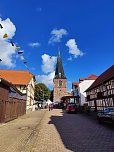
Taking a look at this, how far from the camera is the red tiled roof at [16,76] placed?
41500 millimetres

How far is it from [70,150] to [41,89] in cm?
6461

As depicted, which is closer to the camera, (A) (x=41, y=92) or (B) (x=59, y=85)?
(A) (x=41, y=92)

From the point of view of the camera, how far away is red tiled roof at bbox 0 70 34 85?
41500 millimetres

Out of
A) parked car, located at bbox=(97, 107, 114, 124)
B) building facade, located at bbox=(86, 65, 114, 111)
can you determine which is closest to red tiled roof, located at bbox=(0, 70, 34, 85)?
building facade, located at bbox=(86, 65, 114, 111)

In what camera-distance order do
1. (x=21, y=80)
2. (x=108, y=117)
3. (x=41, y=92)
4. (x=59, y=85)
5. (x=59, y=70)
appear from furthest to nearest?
(x=59, y=70)
(x=59, y=85)
(x=41, y=92)
(x=21, y=80)
(x=108, y=117)

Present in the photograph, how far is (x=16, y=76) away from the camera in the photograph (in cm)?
4491

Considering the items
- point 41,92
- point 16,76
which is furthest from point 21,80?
point 41,92

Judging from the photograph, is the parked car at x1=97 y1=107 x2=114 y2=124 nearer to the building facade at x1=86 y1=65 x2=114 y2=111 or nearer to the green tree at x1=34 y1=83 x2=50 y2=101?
the building facade at x1=86 y1=65 x2=114 y2=111

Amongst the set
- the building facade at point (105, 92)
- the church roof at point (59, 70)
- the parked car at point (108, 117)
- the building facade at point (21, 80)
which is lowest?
the parked car at point (108, 117)

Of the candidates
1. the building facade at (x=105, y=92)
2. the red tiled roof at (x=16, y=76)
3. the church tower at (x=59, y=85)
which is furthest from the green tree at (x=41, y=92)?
the building facade at (x=105, y=92)

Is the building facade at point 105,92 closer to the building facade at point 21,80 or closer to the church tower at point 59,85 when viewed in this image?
the building facade at point 21,80

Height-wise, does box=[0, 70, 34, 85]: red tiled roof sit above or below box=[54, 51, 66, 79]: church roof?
below

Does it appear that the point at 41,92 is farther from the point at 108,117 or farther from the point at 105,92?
the point at 108,117

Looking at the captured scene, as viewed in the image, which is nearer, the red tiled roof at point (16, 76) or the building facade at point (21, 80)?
the building facade at point (21, 80)
